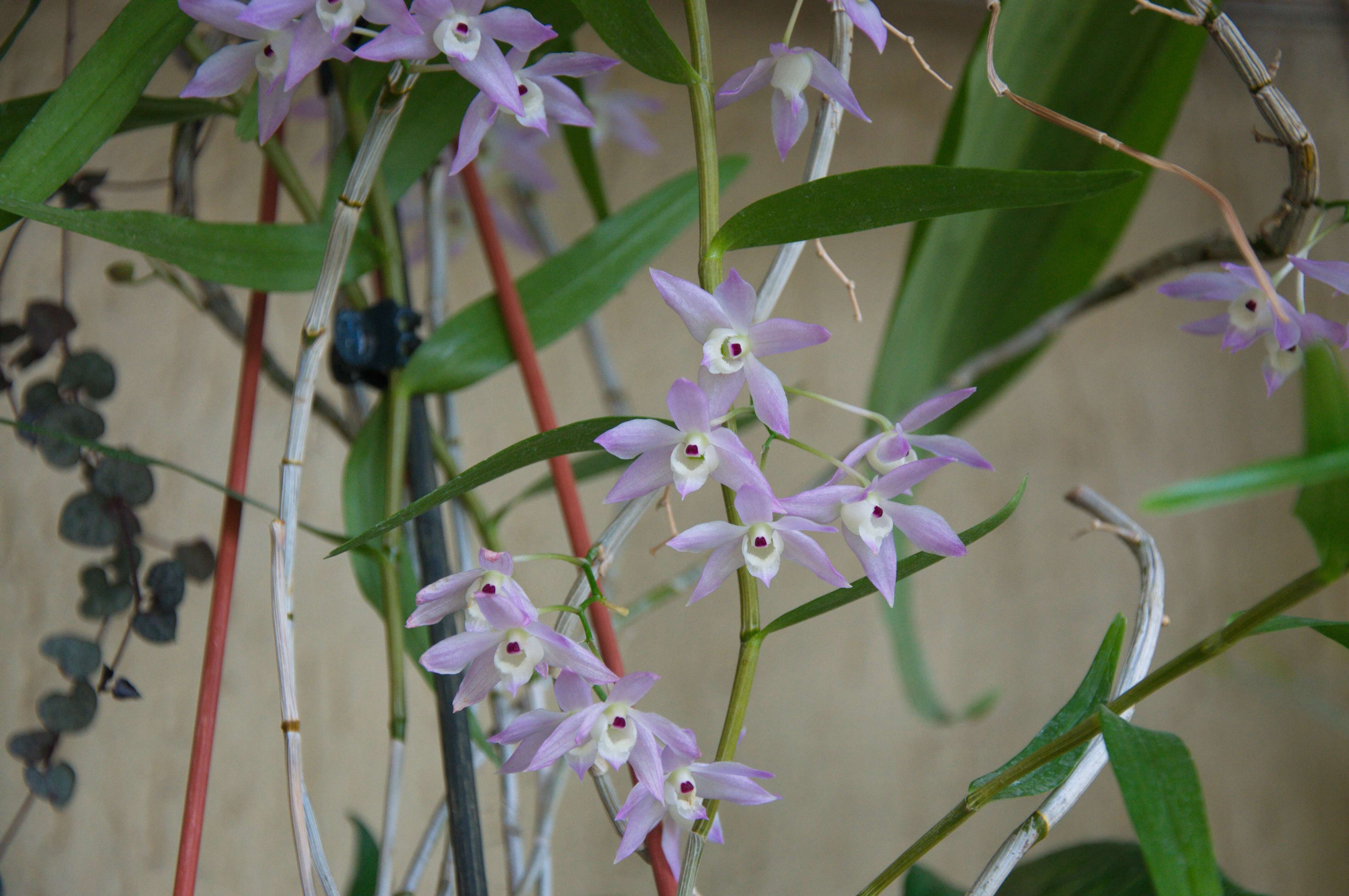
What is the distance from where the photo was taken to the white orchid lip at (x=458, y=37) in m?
0.24

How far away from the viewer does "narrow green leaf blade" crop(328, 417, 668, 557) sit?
217 millimetres

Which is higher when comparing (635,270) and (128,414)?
(128,414)

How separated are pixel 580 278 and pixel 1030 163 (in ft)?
0.79

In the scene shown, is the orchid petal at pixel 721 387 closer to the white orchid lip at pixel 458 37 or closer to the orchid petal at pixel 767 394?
the orchid petal at pixel 767 394

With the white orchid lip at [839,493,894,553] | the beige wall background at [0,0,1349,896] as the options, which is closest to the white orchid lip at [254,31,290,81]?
the white orchid lip at [839,493,894,553]

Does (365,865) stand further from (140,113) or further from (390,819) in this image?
(140,113)

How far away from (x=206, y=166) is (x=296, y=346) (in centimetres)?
18

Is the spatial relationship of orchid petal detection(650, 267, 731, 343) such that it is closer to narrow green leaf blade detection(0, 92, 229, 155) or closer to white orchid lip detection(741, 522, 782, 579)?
white orchid lip detection(741, 522, 782, 579)

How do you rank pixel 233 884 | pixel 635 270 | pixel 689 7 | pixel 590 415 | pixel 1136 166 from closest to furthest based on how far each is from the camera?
pixel 689 7 < pixel 635 270 < pixel 1136 166 < pixel 233 884 < pixel 590 415

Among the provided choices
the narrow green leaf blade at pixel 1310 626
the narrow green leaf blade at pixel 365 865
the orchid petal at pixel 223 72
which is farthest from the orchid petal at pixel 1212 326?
the narrow green leaf blade at pixel 365 865

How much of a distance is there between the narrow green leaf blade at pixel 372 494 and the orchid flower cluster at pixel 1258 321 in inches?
11.5

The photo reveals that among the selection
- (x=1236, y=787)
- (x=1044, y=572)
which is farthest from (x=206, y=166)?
(x=1236, y=787)

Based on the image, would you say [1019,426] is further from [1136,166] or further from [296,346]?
[296,346]

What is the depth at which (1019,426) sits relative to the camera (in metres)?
0.98
